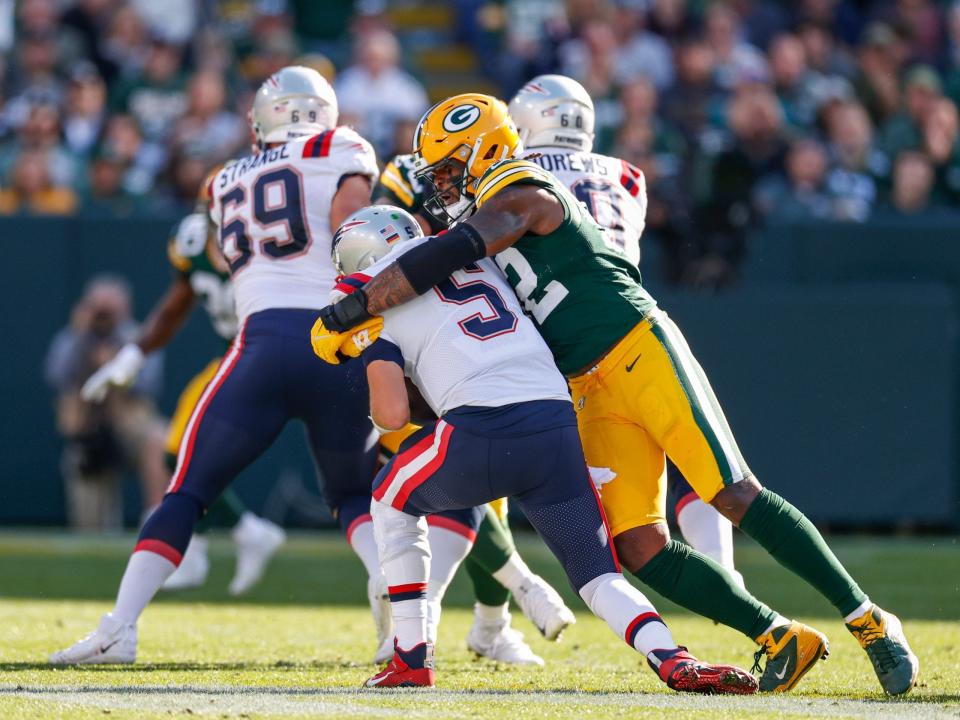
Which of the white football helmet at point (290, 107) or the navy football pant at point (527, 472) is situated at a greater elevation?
the white football helmet at point (290, 107)

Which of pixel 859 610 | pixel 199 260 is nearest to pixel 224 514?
pixel 199 260

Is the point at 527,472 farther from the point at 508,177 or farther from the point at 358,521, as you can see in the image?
the point at 358,521

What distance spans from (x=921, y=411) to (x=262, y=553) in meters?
4.54

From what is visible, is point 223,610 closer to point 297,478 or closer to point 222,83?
point 297,478

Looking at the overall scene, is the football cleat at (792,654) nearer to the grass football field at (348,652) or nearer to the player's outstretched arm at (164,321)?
the grass football field at (348,652)

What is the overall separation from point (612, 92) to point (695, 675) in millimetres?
8080

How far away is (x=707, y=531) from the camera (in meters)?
5.82

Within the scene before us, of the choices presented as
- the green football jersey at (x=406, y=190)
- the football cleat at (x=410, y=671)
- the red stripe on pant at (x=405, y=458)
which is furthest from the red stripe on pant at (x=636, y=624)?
the green football jersey at (x=406, y=190)

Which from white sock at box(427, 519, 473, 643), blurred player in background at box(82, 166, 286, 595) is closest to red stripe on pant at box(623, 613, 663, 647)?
white sock at box(427, 519, 473, 643)

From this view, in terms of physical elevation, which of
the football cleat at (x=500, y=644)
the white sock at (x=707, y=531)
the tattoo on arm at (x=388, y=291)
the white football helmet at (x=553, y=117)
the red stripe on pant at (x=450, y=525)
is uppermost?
the white football helmet at (x=553, y=117)

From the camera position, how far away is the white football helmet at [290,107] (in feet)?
20.0

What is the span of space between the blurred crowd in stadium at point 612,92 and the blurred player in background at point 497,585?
4.15 metres

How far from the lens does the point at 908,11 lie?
13.6 meters

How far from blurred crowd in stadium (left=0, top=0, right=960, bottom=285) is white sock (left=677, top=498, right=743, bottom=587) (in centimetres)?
485
